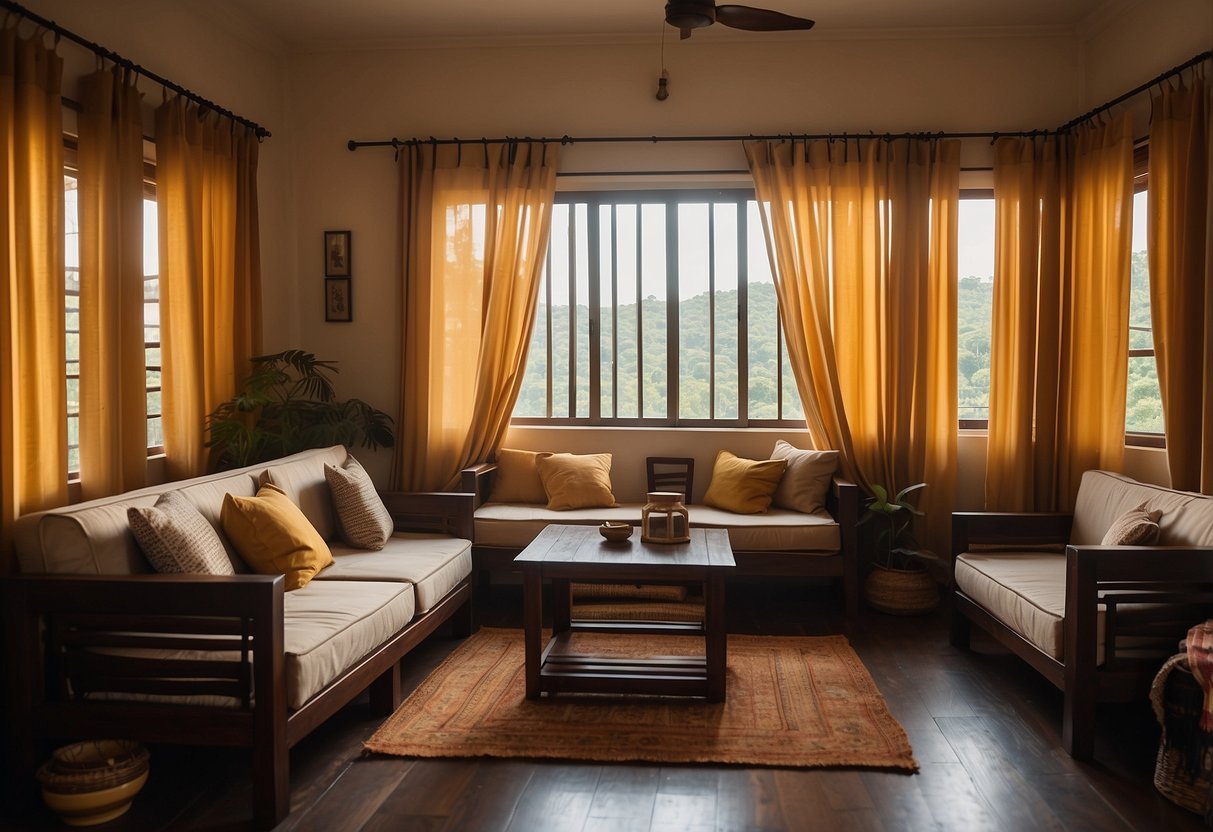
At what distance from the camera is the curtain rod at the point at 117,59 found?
10.2ft

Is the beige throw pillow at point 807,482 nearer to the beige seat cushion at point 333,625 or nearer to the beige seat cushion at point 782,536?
the beige seat cushion at point 782,536

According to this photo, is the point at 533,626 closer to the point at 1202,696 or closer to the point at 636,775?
the point at 636,775

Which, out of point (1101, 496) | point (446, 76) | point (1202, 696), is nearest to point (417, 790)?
point (1202, 696)

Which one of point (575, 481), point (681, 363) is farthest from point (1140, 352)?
point (575, 481)

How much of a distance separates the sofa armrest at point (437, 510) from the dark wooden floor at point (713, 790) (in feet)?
4.01

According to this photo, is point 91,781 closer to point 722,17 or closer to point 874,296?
point 722,17

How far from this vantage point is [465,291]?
5055 mm

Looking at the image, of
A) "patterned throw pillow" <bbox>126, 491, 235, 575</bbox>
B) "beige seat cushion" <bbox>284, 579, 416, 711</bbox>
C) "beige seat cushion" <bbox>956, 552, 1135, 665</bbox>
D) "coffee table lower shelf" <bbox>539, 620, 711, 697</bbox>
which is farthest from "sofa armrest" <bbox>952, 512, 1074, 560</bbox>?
"patterned throw pillow" <bbox>126, 491, 235, 575</bbox>

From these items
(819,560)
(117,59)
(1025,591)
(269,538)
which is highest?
(117,59)

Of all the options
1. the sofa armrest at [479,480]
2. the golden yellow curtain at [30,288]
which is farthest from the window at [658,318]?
the golden yellow curtain at [30,288]

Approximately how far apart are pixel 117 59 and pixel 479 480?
2543 mm

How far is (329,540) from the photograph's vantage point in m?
4.09

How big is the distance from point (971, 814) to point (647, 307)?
3.38m

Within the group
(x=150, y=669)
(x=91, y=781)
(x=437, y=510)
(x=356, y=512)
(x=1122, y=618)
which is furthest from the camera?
(x=437, y=510)
